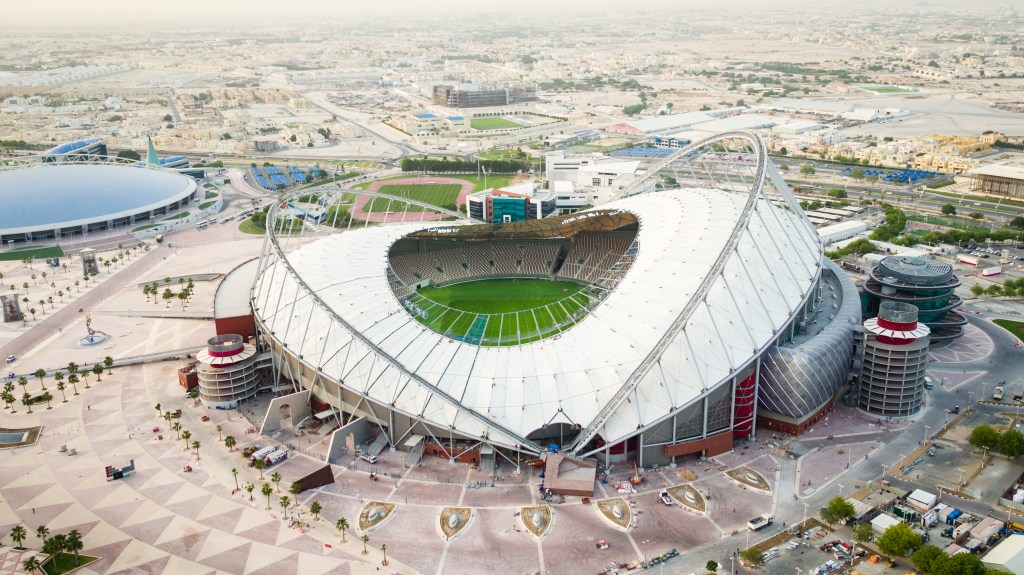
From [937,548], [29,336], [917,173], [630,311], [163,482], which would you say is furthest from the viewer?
[917,173]

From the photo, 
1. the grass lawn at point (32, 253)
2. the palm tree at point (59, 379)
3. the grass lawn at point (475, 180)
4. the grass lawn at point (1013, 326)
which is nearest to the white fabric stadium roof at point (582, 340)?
the palm tree at point (59, 379)

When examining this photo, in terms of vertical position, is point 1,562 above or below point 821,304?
below

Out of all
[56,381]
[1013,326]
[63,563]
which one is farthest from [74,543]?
[1013,326]

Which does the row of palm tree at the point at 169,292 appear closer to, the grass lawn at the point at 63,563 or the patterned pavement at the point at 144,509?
the patterned pavement at the point at 144,509

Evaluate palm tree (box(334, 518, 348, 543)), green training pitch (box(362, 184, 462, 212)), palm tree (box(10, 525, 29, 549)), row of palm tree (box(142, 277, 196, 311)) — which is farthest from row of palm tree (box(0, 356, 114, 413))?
green training pitch (box(362, 184, 462, 212))

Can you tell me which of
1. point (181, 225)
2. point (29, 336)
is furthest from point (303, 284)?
point (181, 225)

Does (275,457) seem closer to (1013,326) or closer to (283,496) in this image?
(283,496)

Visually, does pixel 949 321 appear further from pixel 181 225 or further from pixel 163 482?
pixel 181 225
